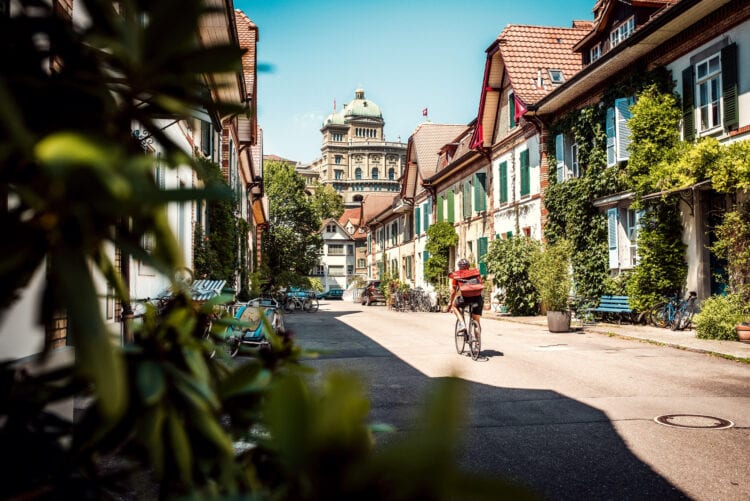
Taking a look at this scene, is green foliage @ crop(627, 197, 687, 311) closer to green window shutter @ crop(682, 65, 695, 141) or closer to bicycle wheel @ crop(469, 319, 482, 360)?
green window shutter @ crop(682, 65, 695, 141)

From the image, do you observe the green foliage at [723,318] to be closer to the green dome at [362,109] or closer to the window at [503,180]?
the window at [503,180]

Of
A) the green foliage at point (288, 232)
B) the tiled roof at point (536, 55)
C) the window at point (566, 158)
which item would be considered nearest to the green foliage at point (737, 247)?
the window at point (566, 158)

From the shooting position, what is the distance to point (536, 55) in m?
25.9

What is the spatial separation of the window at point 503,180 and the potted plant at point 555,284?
8.45m

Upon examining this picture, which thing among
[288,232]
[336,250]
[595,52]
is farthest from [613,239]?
[336,250]

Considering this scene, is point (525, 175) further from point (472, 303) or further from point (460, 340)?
point (472, 303)

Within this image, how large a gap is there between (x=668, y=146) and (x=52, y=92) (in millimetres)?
17269

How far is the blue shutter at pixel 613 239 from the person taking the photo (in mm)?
18547

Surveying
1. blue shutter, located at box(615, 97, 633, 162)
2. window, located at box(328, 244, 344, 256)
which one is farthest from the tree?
blue shutter, located at box(615, 97, 633, 162)

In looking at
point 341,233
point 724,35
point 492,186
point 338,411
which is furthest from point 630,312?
point 341,233

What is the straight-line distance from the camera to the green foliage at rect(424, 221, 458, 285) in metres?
33.1

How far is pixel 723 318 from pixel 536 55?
51.4 feet

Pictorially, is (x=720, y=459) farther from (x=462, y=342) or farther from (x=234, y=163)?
(x=234, y=163)

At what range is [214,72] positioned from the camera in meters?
0.66
